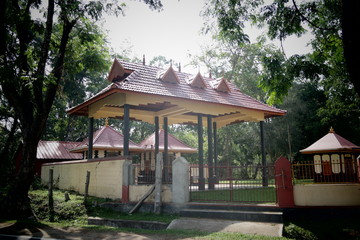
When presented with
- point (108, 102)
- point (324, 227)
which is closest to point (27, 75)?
point (108, 102)

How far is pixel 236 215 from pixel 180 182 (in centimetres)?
245

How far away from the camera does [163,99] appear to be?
13.7 metres

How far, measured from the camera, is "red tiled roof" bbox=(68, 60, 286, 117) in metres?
13.3

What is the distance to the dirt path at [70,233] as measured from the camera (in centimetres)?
851

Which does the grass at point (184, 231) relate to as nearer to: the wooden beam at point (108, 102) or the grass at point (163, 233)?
the grass at point (163, 233)

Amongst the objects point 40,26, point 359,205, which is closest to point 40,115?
point 40,26

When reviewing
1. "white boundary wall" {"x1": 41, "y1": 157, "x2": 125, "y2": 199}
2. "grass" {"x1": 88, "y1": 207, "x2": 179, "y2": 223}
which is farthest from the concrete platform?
"white boundary wall" {"x1": 41, "y1": 157, "x2": 125, "y2": 199}

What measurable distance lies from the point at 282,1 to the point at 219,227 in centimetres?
813

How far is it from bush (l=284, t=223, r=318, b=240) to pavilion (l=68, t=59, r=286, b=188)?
581 centimetres

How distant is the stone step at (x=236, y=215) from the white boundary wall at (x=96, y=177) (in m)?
3.73

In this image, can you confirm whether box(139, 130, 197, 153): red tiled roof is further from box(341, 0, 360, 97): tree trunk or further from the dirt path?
box(341, 0, 360, 97): tree trunk

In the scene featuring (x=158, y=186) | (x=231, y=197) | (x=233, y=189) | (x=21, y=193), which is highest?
(x=158, y=186)

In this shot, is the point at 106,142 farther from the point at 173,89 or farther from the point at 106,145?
the point at 173,89

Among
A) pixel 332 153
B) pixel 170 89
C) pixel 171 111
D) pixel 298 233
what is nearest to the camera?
pixel 298 233
